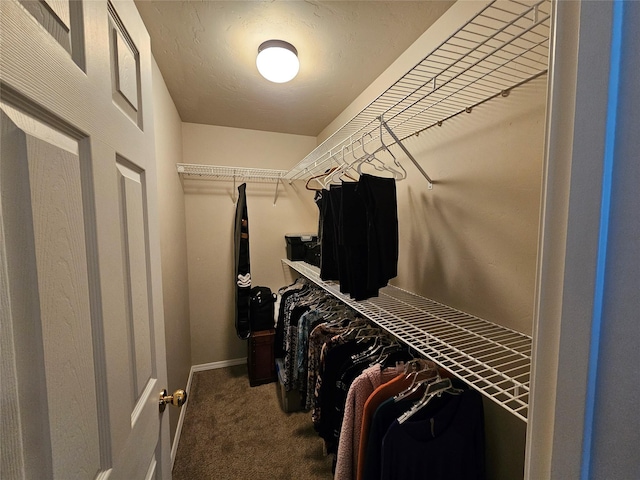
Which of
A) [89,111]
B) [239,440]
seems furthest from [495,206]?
[239,440]

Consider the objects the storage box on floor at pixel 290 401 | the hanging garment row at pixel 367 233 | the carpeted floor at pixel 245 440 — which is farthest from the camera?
the storage box on floor at pixel 290 401

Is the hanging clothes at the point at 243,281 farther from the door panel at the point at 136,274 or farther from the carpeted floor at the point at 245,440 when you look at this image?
the door panel at the point at 136,274

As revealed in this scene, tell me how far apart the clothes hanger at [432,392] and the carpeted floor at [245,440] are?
1.07 m

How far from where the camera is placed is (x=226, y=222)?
2.62m

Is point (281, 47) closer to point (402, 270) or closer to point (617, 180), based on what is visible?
point (402, 270)

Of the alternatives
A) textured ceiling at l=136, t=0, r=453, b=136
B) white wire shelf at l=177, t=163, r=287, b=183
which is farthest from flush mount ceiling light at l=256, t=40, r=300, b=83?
white wire shelf at l=177, t=163, r=287, b=183

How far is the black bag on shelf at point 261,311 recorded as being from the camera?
2.32 m

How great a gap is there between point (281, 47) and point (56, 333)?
1506 millimetres

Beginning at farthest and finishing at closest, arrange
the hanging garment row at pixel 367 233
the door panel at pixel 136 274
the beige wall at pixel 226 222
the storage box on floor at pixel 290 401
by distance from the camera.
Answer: the beige wall at pixel 226 222 < the storage box on floor at pixel 290 401 < the hanging garment row at pixel 367 233 < the door panel at pixel 136 274

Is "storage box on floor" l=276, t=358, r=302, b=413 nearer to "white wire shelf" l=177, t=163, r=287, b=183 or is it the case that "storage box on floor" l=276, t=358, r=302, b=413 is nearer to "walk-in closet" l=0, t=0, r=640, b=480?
"walk-in closet" l=0, t=0, r=640, b=480

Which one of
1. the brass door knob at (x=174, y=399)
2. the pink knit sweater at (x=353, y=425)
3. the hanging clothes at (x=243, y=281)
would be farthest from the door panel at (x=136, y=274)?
the hanging clothes at (x=243, y=281)

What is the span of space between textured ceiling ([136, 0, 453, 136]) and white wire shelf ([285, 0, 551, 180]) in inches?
11.2

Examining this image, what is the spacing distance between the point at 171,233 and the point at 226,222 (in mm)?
840

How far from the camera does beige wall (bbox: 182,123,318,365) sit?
2.52 meters
